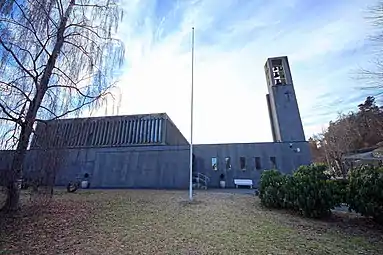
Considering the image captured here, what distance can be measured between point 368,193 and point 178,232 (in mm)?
5297

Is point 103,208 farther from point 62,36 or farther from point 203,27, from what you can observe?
point 203,27

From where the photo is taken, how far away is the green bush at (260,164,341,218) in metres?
6.65

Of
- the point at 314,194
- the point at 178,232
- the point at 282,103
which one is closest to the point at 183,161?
the point at 282,103

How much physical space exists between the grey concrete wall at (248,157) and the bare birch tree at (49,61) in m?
12.3

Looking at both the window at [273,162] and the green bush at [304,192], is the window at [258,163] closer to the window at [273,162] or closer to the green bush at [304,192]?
the window at [273,162]

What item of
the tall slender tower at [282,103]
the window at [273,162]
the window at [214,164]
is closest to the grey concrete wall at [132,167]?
the window at [214,164]

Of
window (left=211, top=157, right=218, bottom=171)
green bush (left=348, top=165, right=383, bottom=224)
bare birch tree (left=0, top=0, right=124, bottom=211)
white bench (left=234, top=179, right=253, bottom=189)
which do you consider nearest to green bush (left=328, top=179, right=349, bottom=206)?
green bush (left=348, top=165, right=383, bottom=224)

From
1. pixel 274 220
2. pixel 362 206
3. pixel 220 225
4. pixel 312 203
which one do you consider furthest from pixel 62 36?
pixel 362 206

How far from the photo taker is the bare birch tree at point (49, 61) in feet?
16.7

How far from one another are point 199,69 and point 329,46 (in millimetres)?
5993

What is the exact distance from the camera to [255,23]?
10156 millimetres

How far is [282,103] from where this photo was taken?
19578 millimetres

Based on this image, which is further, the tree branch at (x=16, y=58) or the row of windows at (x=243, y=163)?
the row of windows at (x=243, y=163)

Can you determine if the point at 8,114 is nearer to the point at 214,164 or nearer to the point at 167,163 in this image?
the point at 167,163
